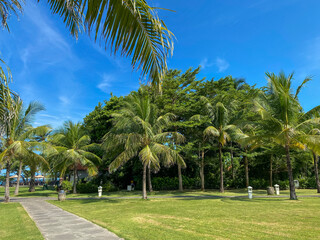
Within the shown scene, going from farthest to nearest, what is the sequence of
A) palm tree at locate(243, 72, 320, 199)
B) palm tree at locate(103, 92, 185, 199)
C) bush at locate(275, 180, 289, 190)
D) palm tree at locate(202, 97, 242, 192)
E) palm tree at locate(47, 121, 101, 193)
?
bush at locate(275, 180, 289, 190)
palm tree at locate(47, 121, 101, 193)
palm tree at locate(202, 97, 242, 192)
palm tree at locate(103, 92, 185, 199)
palm tree at locate(243, 72, 320, 199)

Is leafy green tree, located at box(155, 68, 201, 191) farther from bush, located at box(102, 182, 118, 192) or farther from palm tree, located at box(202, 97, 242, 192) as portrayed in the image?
bush, located at box(102, 182, 118, 192)

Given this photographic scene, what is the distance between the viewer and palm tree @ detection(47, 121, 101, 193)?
19547 mm

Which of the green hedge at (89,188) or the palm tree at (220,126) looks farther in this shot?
the green hedge at (89,188)

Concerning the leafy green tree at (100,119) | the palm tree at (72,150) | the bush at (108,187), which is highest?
the leafy green tree at (100,119)

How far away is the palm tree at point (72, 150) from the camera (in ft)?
64.1

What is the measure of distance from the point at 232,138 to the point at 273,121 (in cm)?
667

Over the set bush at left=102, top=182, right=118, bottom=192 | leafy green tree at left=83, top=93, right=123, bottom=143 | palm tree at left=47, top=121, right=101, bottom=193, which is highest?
leafy green tree at left=83, top=93, right=123, bottom=143

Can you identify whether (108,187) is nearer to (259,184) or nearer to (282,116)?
(259,184)

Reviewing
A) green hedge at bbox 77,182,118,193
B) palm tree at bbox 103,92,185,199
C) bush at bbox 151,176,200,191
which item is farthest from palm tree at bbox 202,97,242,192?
green hedge at bbox 77,182,118,193

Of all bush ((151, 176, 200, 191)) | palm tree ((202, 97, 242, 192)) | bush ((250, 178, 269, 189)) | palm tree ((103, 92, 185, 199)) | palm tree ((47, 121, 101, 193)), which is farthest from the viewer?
bush ((151, 176, 200, 191))

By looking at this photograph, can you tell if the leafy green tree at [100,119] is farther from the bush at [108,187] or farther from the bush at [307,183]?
the bush at [307,183]

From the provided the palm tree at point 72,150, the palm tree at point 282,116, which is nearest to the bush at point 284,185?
the palm tree at point 282,116

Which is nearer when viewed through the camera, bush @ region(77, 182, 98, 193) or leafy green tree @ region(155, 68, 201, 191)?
leafy green tree @ region(155, 68, 201, 191)

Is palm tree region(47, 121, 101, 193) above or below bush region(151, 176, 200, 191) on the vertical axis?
above
